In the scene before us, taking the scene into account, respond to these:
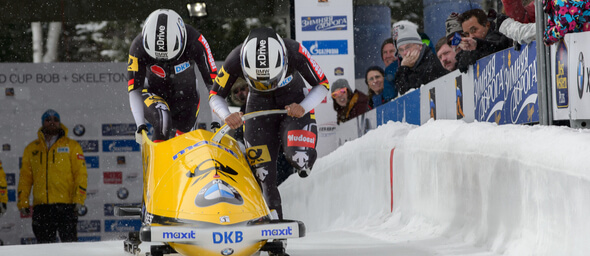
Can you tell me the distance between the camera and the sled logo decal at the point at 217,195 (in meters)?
2.96

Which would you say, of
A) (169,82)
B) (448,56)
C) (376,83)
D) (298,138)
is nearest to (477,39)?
(448,56)

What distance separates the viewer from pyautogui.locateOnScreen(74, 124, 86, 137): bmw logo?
9727 millimetres

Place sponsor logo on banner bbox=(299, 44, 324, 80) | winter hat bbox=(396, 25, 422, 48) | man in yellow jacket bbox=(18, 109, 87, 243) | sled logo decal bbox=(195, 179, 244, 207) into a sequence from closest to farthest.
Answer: sled logo decal bbox=(195, 179, 244, 207) < sponsor logo on banner bbox=(299, 44, 324, 80) < winter hat bbox=(396, 25, 422, 48) < man in yellow jacket bbox=(18, 109, 87, 243)

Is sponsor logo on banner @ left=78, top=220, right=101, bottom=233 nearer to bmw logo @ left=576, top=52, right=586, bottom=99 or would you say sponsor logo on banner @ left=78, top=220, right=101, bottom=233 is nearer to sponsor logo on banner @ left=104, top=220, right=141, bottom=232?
sponsor logo on banner @ left=104, top=220, right=141, bottom=232

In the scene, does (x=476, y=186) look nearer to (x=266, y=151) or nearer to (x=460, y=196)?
(x=460, y=196)

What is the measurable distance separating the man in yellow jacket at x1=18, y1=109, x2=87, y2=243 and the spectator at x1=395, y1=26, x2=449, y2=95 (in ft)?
13.1

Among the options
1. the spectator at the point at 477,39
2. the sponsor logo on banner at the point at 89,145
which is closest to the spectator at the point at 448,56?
the spectator at the point at 477,39

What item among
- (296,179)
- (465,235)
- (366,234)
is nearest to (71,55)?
(296,179)

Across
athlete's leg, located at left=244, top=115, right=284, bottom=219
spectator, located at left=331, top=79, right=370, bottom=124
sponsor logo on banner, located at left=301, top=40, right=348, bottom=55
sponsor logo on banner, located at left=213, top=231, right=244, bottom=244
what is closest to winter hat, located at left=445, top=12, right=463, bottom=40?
athlete's leg, located at left=244, top=115, right=284, bottom=219

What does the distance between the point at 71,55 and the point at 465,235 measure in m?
12.4

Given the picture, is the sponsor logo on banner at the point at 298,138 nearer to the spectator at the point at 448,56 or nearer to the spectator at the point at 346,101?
the spectator at the point at 448,56

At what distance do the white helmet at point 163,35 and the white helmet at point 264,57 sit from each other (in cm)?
65

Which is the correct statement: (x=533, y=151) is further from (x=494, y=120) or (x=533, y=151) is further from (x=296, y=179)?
(x=296, y=179)

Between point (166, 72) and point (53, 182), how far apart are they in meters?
4.13
